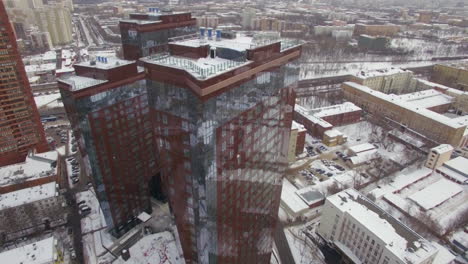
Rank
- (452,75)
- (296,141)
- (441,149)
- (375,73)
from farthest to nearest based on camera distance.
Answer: (452,75) < (375,73) < (296,141) < (441,149)

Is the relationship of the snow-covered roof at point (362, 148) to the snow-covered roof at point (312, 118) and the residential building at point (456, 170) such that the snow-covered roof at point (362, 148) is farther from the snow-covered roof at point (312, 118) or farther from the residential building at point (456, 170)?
the residential building at point (456, 170)

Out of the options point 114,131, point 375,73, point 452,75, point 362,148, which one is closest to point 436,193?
point 362,148

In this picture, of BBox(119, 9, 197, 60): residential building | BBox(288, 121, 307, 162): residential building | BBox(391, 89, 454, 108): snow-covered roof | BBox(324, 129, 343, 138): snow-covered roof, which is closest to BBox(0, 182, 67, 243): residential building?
BBox(119, 9, 197, 60): residential building

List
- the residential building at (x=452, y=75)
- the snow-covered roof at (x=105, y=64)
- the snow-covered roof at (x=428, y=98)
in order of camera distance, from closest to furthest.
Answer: the snow-covered roof at (x=105, y=64), the snow-covered roof at (x=428, y=98), the residential building at (x=452, y=75)

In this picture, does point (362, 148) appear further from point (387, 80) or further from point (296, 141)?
point (387, 80)

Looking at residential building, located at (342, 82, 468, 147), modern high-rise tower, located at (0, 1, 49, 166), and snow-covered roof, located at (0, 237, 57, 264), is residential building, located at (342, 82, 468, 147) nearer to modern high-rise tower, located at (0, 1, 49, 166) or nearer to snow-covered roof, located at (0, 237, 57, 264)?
snow-covered roof, located at (0, 237, 57, 264)

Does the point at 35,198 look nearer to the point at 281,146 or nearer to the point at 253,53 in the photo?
the point at 281,146

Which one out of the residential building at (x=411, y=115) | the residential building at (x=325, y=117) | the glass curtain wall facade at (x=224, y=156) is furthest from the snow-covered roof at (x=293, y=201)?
the residential building at (x=411, y=115)
